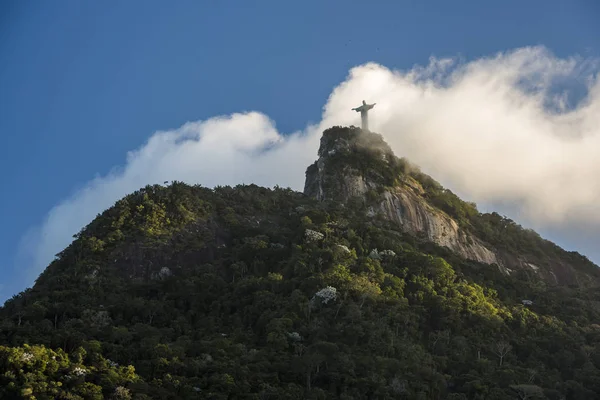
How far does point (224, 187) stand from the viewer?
306 ft

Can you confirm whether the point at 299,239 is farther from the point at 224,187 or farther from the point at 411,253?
the point at 224,187

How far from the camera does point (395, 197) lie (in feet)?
312

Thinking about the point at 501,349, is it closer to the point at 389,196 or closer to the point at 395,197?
the point at 389,196

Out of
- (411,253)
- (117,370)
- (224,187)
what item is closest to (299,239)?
(411,253)

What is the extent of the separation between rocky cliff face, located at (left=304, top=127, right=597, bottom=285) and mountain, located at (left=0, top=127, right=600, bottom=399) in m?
0.28

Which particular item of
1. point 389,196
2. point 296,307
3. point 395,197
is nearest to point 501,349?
point 296,307

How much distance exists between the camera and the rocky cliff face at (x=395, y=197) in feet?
306

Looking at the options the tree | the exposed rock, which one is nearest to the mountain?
the tree

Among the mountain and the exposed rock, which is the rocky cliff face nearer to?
the exposed rock

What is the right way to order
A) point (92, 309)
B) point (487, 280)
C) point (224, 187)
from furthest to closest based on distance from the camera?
point (224, 187) → point (487, 280) → point (92, 309)

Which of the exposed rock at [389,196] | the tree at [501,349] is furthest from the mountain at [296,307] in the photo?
the exposed rock at [389,196]

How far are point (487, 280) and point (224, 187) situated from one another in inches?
1304

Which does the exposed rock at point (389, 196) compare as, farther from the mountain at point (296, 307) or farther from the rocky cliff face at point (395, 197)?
the mountain at point (296, 307)

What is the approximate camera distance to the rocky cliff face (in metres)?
93.2
